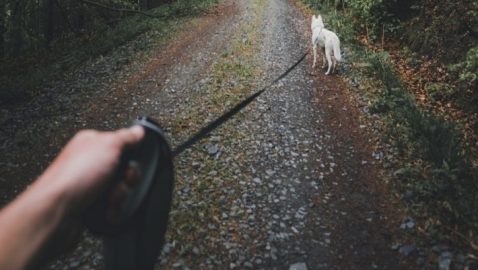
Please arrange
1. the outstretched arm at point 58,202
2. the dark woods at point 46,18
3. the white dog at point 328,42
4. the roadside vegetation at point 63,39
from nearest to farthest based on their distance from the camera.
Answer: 1. the outstretched arm at point 58,202
2. the white dog at point 328,42
3. the roadside vegetation at point 63,39
4. the dark woods at point 46,18

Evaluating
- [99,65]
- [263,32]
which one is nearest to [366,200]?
[99,65]

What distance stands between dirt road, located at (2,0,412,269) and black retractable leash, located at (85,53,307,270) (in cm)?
265

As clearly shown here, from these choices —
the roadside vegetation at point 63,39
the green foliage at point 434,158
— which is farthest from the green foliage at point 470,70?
the roadside vegetation at point 63,39

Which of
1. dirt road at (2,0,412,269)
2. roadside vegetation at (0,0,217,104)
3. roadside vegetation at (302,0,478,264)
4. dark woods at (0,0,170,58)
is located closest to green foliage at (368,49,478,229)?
roadside vegetation at (302,0,478,264)

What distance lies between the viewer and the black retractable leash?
141 cm

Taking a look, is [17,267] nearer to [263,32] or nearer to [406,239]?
[406,239]

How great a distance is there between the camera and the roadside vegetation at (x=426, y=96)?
4.74 metres

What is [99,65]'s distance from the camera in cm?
1089

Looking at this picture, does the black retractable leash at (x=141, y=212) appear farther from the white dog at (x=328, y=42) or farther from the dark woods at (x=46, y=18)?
the dark woods at (x=46, y=18)

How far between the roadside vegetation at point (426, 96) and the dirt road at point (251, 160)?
1.75ft

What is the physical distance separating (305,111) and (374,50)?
4669 mm

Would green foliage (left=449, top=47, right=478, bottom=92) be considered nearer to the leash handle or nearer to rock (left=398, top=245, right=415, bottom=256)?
rock (left=398, top=245, right=415, bottom=256)

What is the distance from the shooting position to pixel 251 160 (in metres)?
6.29

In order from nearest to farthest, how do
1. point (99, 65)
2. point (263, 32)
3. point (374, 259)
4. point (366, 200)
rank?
point (374, 259) < point (366, 200) < point (99, 65) < point (263, 32)
